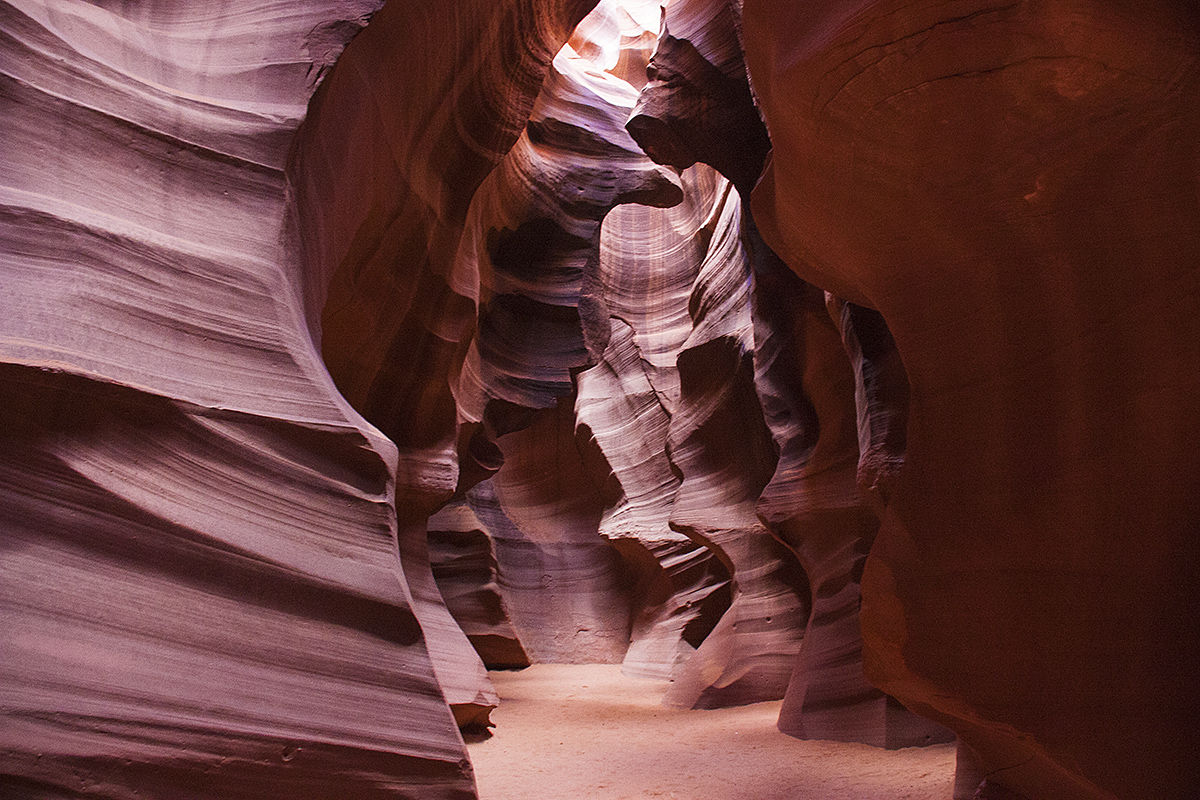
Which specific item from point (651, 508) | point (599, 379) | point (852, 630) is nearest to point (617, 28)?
point (599, 379)

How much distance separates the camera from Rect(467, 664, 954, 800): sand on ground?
4.07 meters

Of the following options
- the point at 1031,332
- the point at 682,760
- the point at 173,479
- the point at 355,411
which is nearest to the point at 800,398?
the point at 682,760

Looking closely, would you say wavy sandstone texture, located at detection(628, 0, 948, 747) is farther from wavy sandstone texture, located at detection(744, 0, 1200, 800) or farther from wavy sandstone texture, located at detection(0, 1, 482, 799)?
wavy sandstone texture, located at detection(0, 1, 482, 799)

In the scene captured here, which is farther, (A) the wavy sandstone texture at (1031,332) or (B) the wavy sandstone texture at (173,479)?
(A) the wavy sandstone texture at (1031,332)

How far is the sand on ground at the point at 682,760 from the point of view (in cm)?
407

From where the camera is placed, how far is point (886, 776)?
14.1ft

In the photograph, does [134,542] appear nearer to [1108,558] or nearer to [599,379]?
[1108,558]

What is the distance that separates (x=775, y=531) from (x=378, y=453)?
477 centimetres

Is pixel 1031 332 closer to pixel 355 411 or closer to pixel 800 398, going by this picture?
pixel 355 411

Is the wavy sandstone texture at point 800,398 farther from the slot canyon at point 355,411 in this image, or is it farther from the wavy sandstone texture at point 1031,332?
the wavy sandstone texture at point 1031,332

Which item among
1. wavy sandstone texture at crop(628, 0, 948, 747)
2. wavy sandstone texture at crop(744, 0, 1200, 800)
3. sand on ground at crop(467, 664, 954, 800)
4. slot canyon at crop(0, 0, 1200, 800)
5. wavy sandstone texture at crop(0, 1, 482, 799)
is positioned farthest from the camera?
wavy sandstone texture at crop(628, 0, 948, 747)

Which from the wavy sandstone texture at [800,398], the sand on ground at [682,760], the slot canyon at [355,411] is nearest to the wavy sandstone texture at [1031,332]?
the slot canyon at [355,411]

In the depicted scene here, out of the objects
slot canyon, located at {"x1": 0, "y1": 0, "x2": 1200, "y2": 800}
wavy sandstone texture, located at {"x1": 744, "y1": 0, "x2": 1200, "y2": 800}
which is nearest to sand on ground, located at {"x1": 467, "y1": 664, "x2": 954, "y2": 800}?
slot canyon, located at {"x1": 0, "y1": 0, "x2": 1200, "y2": 800}

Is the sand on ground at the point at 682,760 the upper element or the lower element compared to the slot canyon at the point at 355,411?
lower
